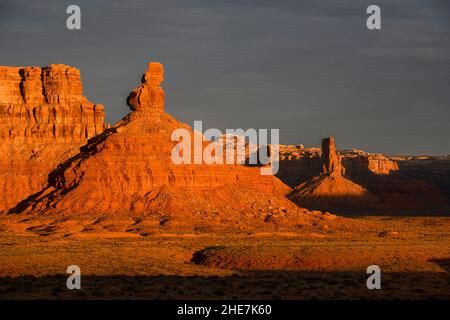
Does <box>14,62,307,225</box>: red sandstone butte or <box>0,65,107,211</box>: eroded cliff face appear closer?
<box>14,62,307,225</box>: red sandstone butte

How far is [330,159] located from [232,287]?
468 ft

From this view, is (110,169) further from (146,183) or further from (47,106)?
(47,106)

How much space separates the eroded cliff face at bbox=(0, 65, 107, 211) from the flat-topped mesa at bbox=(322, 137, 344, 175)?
265ft

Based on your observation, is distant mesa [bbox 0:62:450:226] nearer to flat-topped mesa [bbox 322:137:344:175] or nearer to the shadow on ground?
the shadow on ground

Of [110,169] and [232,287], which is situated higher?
[110,169]

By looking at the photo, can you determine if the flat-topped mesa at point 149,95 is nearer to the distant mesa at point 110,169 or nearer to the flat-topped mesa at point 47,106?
the distant mesa at point 110,169

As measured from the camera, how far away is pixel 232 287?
4816cm

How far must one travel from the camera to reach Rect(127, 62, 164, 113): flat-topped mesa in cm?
10206

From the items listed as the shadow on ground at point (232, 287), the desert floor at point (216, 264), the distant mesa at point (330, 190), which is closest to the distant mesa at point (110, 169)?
the desert floor at point (216, 264)

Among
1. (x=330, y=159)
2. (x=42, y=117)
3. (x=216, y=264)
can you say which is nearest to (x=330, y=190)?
(x=330, y=159)

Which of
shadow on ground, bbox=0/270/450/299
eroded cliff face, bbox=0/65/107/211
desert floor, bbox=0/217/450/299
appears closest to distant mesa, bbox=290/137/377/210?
eroded cliff face, bbox=0/65/107/211

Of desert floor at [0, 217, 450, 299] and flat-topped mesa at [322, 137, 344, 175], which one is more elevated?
flat-topped mesa at [322, 137, 344, 175]

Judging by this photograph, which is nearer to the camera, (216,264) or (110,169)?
(216,264)

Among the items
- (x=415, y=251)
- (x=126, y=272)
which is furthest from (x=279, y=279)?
(x=415, y=251)
